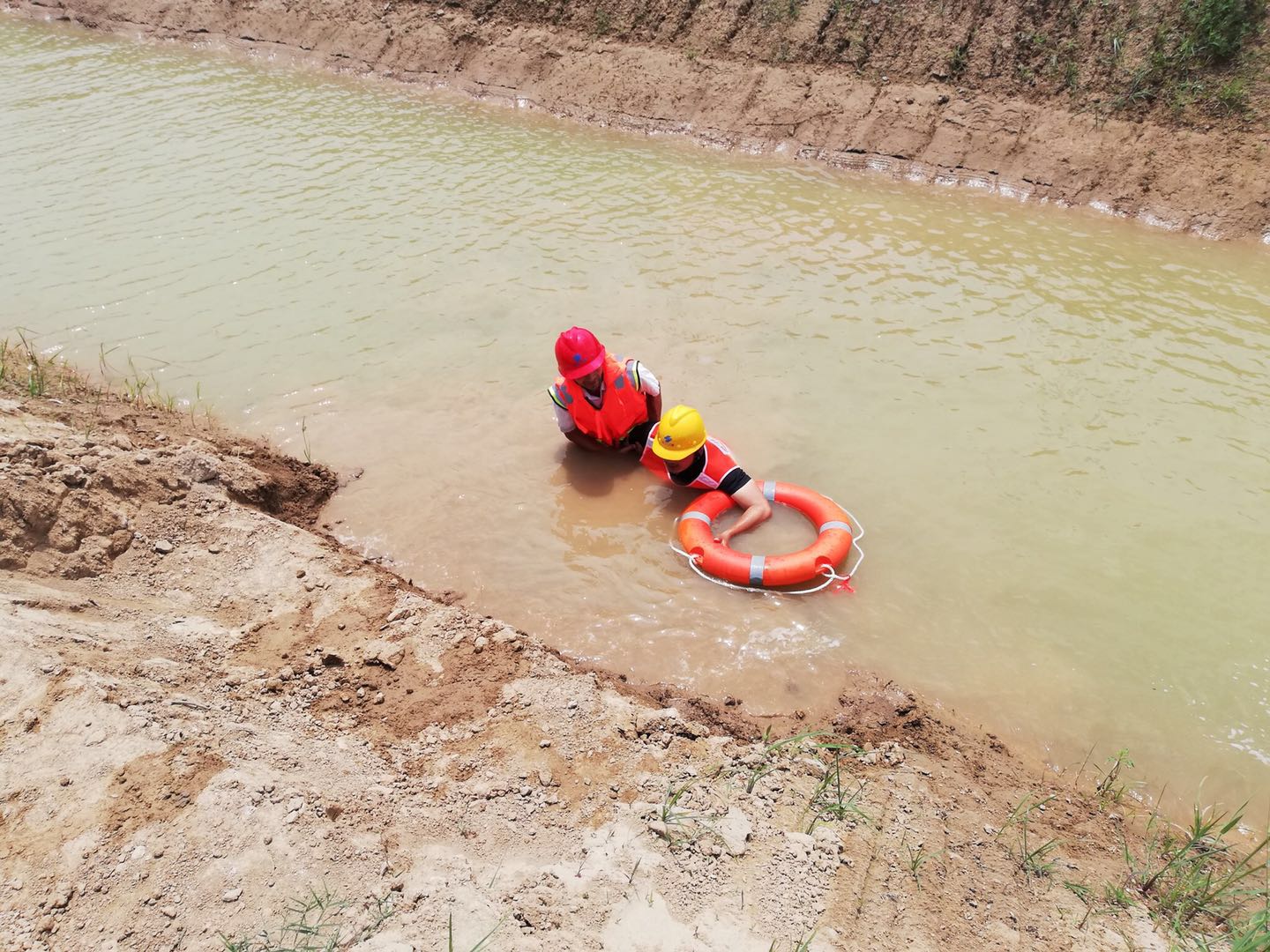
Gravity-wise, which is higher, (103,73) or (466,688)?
(103,73)

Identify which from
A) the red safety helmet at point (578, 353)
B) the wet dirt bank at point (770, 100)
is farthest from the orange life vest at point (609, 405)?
the wet dirt bank at point (770, 100)

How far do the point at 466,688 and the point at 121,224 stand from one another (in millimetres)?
8694

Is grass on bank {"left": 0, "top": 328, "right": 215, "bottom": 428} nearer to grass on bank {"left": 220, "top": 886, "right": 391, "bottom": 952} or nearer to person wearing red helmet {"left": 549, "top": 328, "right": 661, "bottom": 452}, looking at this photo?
person wearing red helmet {"left": 549, "top": 328, "right": 661, "bottom": 452}

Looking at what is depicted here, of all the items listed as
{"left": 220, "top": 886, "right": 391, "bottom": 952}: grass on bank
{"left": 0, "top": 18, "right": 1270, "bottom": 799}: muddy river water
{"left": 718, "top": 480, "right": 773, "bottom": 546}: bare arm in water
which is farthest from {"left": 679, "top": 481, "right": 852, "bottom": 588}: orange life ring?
{"left": 220, "top": 886, "right": 391, "bottom": 952}: grass on bank

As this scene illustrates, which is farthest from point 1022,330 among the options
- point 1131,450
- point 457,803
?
point 457,803

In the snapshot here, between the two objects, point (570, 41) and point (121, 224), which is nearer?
point (121, 224)

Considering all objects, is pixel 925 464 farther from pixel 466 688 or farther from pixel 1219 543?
pixel 466 688

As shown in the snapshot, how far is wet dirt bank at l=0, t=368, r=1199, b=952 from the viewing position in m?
2.73

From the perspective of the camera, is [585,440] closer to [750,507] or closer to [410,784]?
[750,507]

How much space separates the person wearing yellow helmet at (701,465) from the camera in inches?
215

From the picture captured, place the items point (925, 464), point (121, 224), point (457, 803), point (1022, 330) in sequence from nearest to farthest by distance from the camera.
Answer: point (457, 803) → point (925, 464) → point (1022, 330) → point (121, 224)

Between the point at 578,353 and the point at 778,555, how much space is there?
205 cm

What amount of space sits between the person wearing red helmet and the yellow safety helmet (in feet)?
1.39

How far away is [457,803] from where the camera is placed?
332 centimetres
